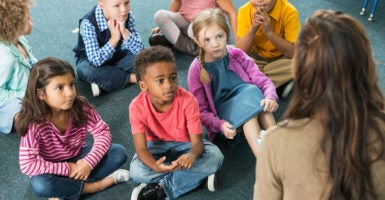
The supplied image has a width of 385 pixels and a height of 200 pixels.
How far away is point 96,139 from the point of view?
1.57 m

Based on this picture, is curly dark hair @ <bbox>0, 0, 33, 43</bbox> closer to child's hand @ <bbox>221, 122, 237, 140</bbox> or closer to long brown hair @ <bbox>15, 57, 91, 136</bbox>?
long brown hair @ <bbox>15, 57, 91, 136</bbox>

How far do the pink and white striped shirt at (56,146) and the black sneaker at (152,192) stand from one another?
206 mm

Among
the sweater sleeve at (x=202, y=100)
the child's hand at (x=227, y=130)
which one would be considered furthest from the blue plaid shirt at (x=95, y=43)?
the child's hand at (x=227, y=130)

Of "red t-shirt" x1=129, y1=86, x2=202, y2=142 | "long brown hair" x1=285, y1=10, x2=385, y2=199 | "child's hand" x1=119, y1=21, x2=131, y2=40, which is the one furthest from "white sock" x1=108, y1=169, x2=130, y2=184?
"long brown hair" x1=285, y1=10, x2=385, y2=199

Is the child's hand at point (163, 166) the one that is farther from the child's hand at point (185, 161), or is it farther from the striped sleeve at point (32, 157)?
the striped sleeve at point (32, 157)

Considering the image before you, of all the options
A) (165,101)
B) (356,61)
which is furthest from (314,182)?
(165,101)

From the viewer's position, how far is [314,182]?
0.85 m

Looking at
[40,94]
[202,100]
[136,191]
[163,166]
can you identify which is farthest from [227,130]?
[40,94]

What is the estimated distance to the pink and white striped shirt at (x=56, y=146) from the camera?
4.68 feet

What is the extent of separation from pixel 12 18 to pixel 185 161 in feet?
3.20

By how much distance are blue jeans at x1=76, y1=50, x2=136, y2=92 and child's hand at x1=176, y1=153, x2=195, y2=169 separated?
0.80 meters

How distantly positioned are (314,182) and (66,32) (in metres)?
2.16

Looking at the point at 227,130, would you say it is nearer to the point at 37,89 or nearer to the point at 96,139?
the point at 96,139

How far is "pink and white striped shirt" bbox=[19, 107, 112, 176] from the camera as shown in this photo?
4.68 ft
